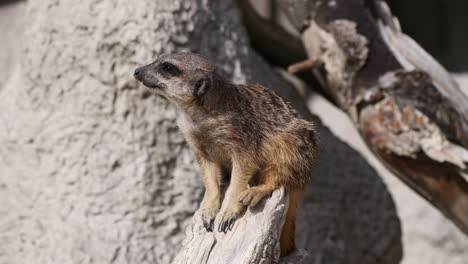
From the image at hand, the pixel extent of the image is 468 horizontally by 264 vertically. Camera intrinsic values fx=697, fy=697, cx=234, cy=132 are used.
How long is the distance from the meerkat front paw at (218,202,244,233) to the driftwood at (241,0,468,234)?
112cm

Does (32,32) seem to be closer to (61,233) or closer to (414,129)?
(61,233)

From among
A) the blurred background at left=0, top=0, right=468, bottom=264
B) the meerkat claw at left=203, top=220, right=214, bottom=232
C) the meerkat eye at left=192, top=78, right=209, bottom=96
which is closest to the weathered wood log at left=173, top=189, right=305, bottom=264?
the meerkat claw at left=203, top=220, right=214, bottom=232

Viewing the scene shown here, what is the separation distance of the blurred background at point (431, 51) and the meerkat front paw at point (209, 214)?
1.80 m

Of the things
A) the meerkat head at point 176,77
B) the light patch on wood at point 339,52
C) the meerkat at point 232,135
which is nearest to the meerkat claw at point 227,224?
the meerkat at point 232,135

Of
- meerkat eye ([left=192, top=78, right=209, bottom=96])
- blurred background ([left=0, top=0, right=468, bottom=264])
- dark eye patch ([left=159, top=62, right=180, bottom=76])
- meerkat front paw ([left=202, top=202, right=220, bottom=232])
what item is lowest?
blurred background ([left=0, top=0, right=468, bottom=264])

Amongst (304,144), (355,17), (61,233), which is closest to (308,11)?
(355,17)

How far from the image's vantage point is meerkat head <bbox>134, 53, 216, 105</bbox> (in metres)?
1.83

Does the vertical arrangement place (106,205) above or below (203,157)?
below

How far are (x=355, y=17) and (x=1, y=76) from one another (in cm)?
265

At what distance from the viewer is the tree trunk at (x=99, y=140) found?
103 inches

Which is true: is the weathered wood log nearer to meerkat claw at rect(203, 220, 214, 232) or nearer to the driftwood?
meerkat claw at rect(203, 220, 214, 232)

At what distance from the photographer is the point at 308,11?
301 cm

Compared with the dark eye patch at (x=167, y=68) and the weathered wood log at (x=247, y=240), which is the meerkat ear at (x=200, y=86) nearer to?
the dark eye patch at (x=167, y=68)

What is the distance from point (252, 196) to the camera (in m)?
1.87
